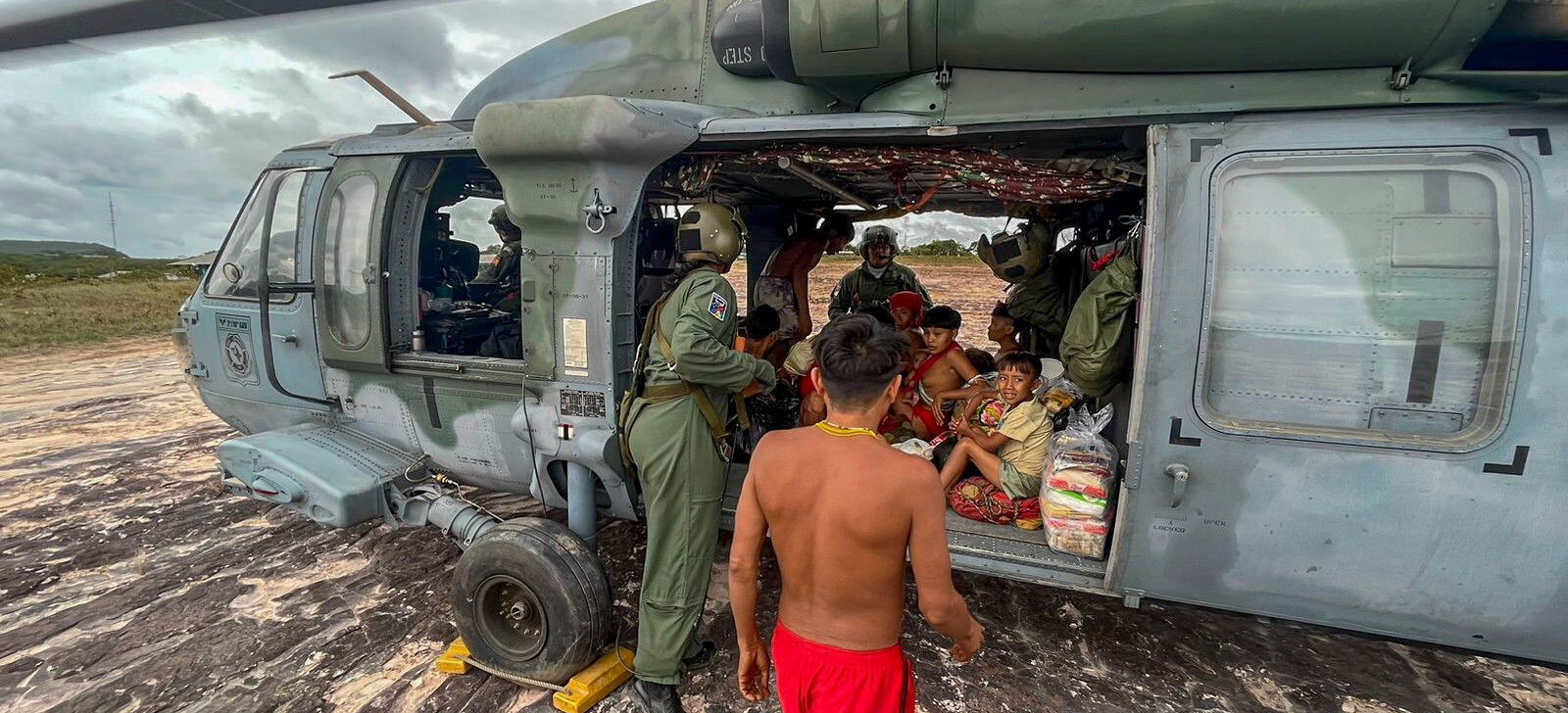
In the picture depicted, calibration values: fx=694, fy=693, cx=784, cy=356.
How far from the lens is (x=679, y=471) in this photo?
2.96 metres

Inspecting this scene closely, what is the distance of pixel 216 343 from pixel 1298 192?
5649 millimetres

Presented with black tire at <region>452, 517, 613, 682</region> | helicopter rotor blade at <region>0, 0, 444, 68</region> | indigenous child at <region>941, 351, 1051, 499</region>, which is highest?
helicopter rotor blade at <region>0, 0, 444, 68</region>

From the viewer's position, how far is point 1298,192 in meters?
2.43

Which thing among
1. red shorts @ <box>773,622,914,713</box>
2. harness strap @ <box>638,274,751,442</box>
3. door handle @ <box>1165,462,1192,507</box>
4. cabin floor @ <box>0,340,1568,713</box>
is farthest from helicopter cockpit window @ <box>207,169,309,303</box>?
door handle @ <box>1165,462,1192,507</box>

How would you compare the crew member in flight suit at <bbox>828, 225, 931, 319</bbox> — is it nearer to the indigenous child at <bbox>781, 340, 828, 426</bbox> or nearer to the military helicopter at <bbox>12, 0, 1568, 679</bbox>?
the indigenous child at <bbox>781, 340, 828, 426</bbox>

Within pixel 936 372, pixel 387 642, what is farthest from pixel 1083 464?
pixel 387 642

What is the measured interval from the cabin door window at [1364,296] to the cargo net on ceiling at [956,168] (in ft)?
1.82

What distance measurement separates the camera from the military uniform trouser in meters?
2.94

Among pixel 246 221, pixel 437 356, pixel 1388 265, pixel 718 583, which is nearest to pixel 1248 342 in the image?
pixel 1388 265

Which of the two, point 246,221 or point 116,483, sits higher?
point 246,221

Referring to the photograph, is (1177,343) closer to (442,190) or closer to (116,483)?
(442,190)

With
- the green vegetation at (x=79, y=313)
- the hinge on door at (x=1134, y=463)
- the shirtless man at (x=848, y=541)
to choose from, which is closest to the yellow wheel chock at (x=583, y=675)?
the shirtless man at (x=848, y=541)

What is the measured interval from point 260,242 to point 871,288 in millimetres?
4507

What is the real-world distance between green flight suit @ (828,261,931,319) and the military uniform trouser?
3.32 meters
